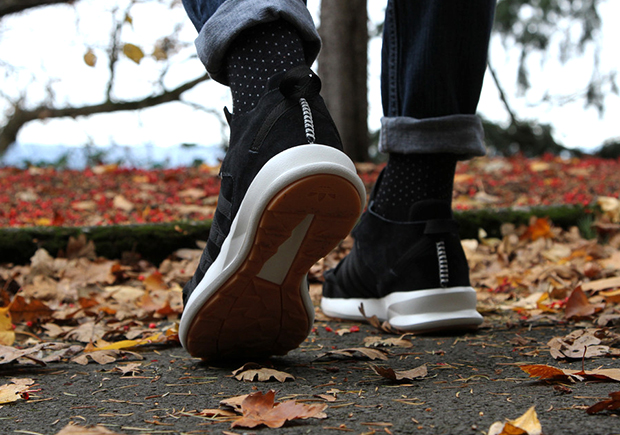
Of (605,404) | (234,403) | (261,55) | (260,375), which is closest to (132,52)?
(261,55)

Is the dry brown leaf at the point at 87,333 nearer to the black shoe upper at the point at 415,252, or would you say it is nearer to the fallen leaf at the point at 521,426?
the black shoe upper at the point at 415,252

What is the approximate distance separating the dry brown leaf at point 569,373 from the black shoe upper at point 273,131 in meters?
0.51

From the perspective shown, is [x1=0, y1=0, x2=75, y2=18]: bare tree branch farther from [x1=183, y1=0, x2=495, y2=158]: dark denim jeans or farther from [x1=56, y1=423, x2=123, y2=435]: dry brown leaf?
[x1=56, y1=423, x2=123, y2=435]: dry brown leaf

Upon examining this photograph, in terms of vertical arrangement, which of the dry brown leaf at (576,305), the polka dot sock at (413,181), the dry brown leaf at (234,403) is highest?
the polka dot sock at (413,181)

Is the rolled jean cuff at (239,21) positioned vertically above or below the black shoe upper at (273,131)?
above

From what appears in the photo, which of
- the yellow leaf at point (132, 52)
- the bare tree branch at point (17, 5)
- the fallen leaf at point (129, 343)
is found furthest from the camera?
the bare tree branch at point (17, 5)

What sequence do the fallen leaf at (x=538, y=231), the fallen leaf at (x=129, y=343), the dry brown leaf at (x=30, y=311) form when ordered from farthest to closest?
the fallen leaf at (x=538, y=231)
the dry brown leaf at (x=30, y=311)
the fallen leaf at (x=129, y=343)

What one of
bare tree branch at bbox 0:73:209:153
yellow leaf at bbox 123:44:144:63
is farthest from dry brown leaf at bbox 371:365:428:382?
bare tree branch at bbox 0:73:209:153

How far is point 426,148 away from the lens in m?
1.44

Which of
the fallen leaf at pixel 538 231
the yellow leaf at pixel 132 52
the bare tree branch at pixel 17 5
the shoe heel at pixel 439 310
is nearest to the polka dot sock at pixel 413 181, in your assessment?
the shoe heel at pixel 439 310

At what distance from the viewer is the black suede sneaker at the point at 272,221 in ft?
3.14

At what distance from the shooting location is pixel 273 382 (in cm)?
105

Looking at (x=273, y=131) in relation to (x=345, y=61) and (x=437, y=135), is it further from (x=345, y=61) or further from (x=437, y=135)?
(x=345, y=61)

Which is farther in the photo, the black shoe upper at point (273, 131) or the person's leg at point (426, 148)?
the person's leg at point (426, 148)
